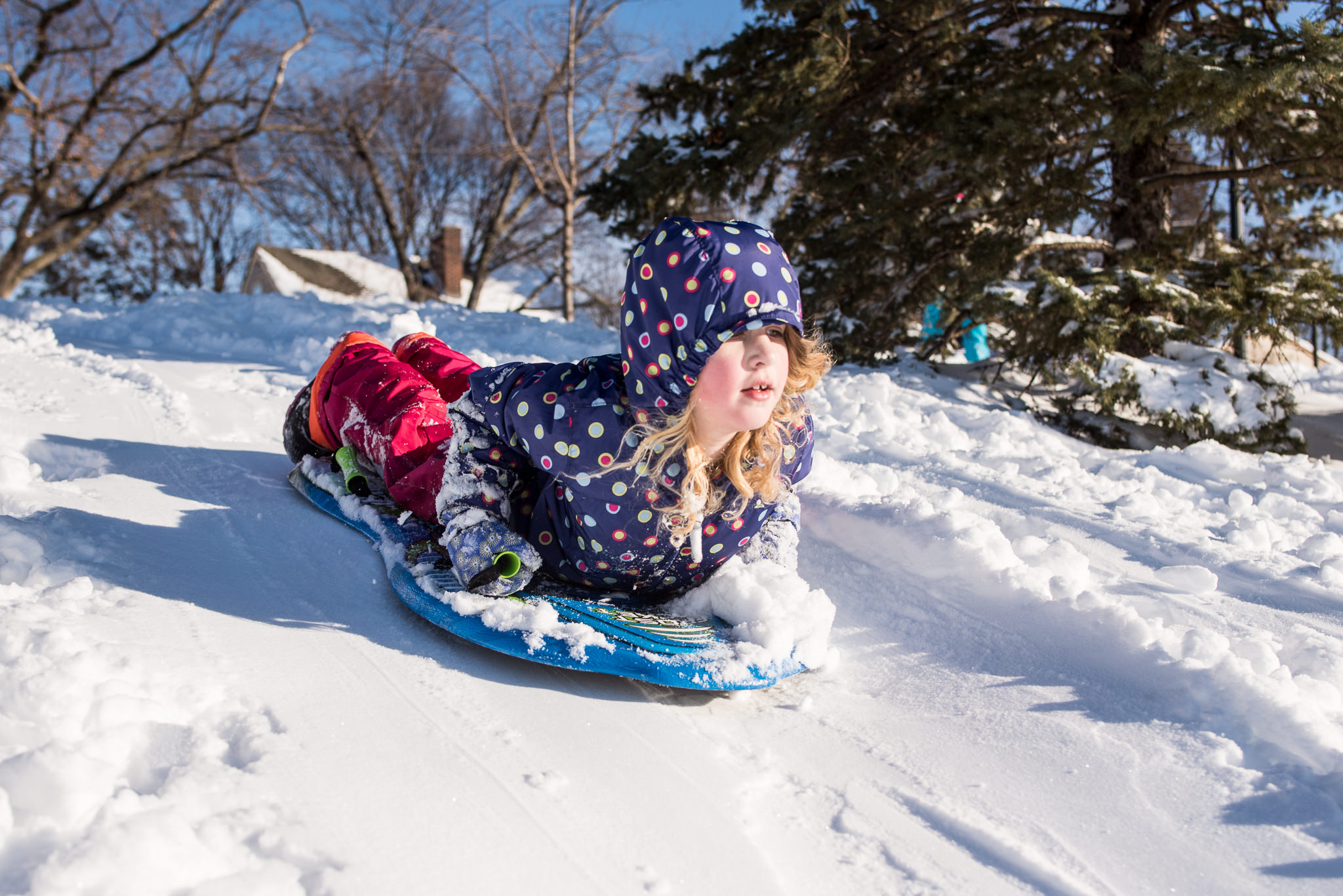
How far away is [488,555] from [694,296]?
0.74 m

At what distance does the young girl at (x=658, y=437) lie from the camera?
1.60 metres

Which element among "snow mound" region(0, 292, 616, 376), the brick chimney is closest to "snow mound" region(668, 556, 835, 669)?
"snow mound" region(0, 292, 616, 376)

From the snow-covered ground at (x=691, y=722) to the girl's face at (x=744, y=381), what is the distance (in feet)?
1.96

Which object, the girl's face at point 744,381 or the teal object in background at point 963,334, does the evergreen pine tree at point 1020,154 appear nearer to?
the teal object in background at point 963,334

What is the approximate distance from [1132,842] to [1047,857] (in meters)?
0.15

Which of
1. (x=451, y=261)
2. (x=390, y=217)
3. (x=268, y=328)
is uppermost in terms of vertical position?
(x=390, y=217)

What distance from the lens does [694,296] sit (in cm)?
157

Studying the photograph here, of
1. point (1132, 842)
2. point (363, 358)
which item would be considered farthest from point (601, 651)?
point (363, 358)

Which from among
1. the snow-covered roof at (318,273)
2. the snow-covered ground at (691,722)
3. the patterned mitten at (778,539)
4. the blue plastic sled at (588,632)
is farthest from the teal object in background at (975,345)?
the snow-covered roof at (318,273)

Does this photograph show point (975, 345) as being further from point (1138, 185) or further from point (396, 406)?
point (396, 406)

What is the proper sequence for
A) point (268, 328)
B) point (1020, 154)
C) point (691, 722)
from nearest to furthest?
point (691, 722) < point (1020, 154) < point (268, 328)

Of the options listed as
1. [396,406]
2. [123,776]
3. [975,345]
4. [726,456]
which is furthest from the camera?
[975,345]

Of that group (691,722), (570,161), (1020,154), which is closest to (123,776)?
(691,722)

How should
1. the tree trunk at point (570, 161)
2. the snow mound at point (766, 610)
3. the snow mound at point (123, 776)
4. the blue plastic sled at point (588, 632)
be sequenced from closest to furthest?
1. the snow mound at point (123, 776)
2. the blue plastic sled at point (588, 632)
3. the snow mound at point (766, 610)
4. the tree trunk at point (570, 161)
